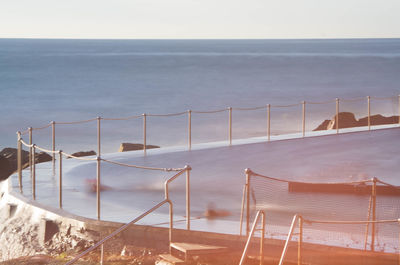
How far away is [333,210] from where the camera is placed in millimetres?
11227

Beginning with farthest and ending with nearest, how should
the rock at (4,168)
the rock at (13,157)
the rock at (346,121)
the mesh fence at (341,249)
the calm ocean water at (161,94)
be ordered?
the calm ocean water at (161,94) → the rock at (346,121) → the rock at (13,157) → the rock at (4,168) → the mesh fence at (341,249)

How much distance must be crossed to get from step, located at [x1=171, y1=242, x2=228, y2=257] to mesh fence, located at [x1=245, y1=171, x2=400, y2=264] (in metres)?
0.62

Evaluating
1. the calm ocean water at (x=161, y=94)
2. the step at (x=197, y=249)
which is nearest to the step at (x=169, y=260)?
the step at (x=197, y=249)

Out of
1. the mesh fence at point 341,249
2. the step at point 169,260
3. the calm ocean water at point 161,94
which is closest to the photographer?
the mesh fence at point 341,249

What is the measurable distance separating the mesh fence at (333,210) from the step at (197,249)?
2.03ft

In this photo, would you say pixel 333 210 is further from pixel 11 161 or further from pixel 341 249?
pixel 11 161

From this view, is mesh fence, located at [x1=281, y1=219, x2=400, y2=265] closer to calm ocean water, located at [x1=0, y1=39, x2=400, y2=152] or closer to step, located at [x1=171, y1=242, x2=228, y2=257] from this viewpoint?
step, located at [x1=171, y1=242, x2=228, y2=257]

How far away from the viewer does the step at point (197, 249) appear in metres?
9.13

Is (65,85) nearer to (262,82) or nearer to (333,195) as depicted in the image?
(262,82)

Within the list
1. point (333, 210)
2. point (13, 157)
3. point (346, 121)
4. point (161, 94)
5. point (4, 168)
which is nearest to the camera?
point (333, 210)

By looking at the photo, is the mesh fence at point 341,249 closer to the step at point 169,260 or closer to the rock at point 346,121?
the step at point 169,260

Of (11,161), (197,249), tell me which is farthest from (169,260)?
(11,161)

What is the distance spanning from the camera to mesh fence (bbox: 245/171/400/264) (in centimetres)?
907

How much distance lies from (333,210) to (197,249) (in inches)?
116
